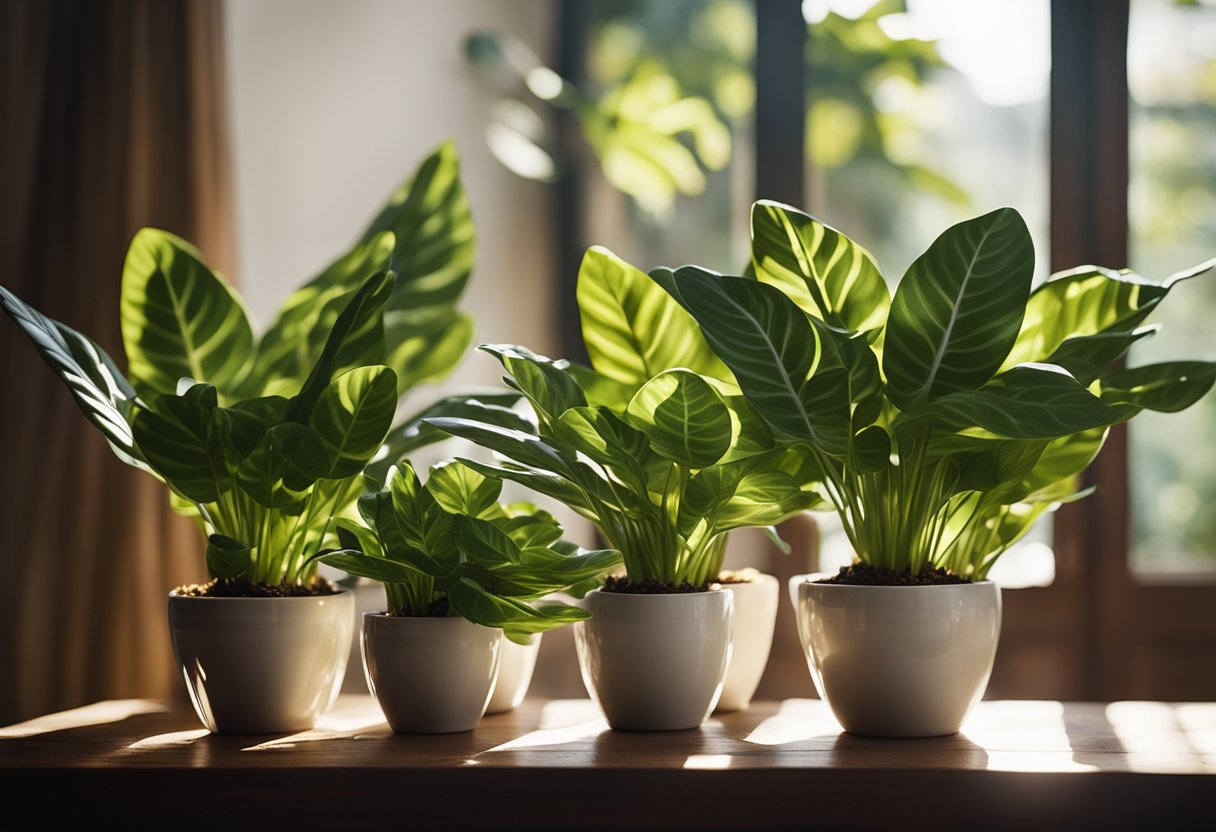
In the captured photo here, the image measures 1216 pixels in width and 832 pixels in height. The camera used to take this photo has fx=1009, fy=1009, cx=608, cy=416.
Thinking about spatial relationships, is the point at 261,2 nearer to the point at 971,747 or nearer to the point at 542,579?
the point at 542,579

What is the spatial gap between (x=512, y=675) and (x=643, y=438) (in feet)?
1.02

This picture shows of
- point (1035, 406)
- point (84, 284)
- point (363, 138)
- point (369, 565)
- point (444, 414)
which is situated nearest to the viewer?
point (1035, 406)

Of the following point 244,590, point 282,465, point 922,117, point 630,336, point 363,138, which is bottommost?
point 244,590

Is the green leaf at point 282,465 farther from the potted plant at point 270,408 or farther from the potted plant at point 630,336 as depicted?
the potted plant at point 630,336

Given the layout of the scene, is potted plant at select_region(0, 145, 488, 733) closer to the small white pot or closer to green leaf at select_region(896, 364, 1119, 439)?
the small white pot

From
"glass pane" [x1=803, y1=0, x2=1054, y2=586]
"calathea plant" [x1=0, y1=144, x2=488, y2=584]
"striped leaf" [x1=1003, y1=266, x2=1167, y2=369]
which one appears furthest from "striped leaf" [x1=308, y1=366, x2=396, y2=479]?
"glass pane" [x1=803, y1=0, x2=1054, y2=586]

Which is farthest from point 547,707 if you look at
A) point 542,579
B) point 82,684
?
point 82,684

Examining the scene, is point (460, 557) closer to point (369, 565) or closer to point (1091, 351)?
point (369, 565)

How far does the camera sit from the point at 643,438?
0.75 metres

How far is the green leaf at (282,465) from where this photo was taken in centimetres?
74

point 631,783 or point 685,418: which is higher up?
point 685,418

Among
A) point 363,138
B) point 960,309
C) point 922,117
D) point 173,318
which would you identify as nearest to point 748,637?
point 960,309

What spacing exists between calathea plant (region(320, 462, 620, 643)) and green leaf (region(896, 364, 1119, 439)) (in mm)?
279

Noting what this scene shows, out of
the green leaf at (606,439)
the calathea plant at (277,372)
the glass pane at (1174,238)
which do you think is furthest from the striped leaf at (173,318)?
the glass pane at (1174,238)
